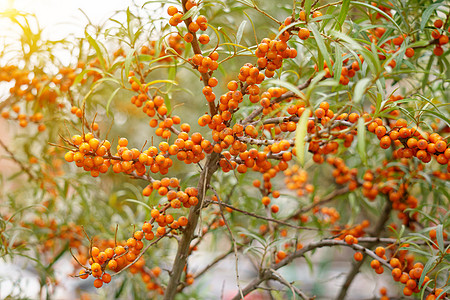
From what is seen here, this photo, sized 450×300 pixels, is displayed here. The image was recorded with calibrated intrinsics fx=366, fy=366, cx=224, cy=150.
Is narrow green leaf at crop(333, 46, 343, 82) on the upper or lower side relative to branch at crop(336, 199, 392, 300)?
upper

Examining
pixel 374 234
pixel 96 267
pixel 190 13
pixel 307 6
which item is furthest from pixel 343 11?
pixel 374 234

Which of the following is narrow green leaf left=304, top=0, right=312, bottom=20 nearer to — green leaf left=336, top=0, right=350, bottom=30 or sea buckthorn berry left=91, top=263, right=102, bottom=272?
green leaf left=336, top=0, right=350, bottom=30

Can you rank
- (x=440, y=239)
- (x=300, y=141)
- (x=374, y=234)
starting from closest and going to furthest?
1. (x=300, y=141)
2. (x=440, y=239)
3. (x=374, y=234)

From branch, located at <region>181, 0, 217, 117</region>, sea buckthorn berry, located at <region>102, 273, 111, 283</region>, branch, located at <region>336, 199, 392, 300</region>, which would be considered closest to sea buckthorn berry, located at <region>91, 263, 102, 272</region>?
sea buckthorn berry, located at <region>102, 273, 111, 283</region>

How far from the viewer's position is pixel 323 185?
209 cm

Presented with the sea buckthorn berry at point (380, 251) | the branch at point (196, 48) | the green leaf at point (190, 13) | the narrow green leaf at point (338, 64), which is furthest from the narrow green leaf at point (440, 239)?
the green leaf at point (190, 13)

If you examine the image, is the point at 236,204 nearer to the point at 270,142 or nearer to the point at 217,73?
the point at 270,142

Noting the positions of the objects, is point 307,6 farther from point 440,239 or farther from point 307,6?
point 440,239

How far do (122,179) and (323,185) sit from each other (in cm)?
112

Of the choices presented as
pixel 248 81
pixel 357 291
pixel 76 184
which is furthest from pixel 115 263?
pixel 357 291

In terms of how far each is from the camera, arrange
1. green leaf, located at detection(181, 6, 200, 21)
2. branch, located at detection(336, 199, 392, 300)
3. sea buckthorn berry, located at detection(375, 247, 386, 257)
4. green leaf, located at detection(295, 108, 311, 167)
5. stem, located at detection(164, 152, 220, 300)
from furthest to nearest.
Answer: branch, located at detection(336, 199, 392, 300) < sea buckthorn berry, located at detection(375, 247, 386, 257) < stem, located at detection(164, 152, 220, 300) < green leaf, located at detection(181, 6, 200, 21) < green leaf, located at detection(295, 108, 311, 167)

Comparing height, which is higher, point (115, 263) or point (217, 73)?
point (217, 73)

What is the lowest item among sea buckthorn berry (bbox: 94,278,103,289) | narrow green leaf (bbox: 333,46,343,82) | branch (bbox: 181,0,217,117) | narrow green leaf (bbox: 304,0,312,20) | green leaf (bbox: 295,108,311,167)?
sea buckthorn berry (bbox: 94,278,103,289)

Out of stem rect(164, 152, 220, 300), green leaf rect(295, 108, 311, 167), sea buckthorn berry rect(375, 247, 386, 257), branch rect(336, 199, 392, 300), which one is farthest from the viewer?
branch rect(336, 199, 392, 300)
